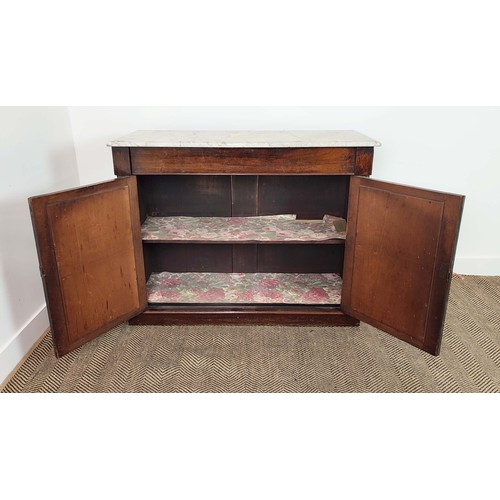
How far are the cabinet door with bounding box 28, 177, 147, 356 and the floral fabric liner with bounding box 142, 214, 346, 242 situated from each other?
218 mm

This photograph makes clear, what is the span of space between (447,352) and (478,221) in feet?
3.67

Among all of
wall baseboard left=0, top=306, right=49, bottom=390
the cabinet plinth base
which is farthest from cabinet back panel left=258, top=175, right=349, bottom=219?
wall baseboard left=0, top=306, right=49, bottom=390

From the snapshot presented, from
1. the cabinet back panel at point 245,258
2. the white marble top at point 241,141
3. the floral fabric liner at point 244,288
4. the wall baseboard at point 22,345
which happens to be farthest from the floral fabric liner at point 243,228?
the wall baseboard at point 22,345

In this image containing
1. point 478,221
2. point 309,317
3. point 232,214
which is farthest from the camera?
point 478,221

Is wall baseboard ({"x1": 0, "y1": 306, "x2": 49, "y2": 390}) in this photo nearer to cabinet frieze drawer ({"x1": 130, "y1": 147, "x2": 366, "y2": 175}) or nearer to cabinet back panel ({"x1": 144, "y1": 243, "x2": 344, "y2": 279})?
cabinet back panel ({"x1": 144, "y1": 243, "x2": 344, "y2": 279})

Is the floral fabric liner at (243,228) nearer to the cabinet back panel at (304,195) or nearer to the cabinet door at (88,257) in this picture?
the cabinet back panel at (304,195)

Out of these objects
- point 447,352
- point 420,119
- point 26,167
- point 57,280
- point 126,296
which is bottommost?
point 447,352

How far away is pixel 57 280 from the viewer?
1.72 metres

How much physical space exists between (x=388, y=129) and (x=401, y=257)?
40.6 inches

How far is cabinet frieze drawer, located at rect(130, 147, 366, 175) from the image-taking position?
6.34 feet

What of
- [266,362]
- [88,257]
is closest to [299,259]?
[266,362]

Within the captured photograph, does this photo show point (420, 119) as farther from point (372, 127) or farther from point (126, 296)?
point (126, 296)

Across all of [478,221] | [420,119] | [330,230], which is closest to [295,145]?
[330,230]

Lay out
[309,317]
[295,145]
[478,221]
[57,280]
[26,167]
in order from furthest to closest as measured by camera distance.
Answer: [478,221] < [309,317] < [26,167] < [295,145] < [57,280]
